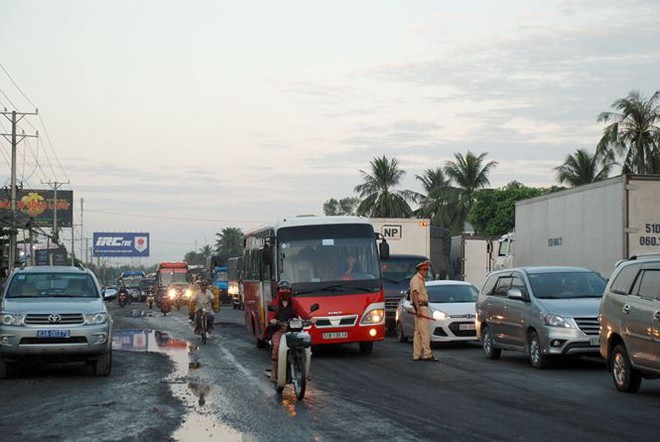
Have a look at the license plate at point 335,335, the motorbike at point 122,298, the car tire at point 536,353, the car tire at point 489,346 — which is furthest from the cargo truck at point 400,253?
the motorbike at point 122,298

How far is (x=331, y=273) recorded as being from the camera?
2078cm

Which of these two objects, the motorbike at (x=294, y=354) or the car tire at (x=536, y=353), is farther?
the car tire at (x=536, y=353)

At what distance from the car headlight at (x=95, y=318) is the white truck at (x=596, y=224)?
11080 millimetres

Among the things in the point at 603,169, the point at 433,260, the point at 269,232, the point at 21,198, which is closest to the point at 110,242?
the point at 21,198

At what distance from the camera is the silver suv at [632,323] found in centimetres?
1247

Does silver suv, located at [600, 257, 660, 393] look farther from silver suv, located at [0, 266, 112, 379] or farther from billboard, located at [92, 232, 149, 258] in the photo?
billboard, located at [92, 232, 149, 258]

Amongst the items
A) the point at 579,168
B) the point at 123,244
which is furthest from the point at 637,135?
the point at 123,244

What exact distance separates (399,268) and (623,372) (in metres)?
16.9

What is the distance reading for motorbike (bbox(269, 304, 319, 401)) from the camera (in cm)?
1323

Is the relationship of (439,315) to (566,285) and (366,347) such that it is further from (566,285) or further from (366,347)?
(566,285)

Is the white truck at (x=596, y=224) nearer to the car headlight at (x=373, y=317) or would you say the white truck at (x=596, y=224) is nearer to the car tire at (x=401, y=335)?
the car tire at (x=401, y=335)

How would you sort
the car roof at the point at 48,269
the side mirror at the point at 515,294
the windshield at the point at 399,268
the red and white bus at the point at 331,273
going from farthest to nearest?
the windshield at the point at 399,268
the red and white bus at the point at 331,273
the car roof at the point at 48,269
the side mirror at the point at 515,294

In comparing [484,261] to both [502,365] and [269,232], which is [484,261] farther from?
[502,365]

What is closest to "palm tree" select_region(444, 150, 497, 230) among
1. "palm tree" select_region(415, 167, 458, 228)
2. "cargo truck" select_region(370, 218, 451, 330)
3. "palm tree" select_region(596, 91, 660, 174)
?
"palm tree" select_region(415, 167, 458, 228)
